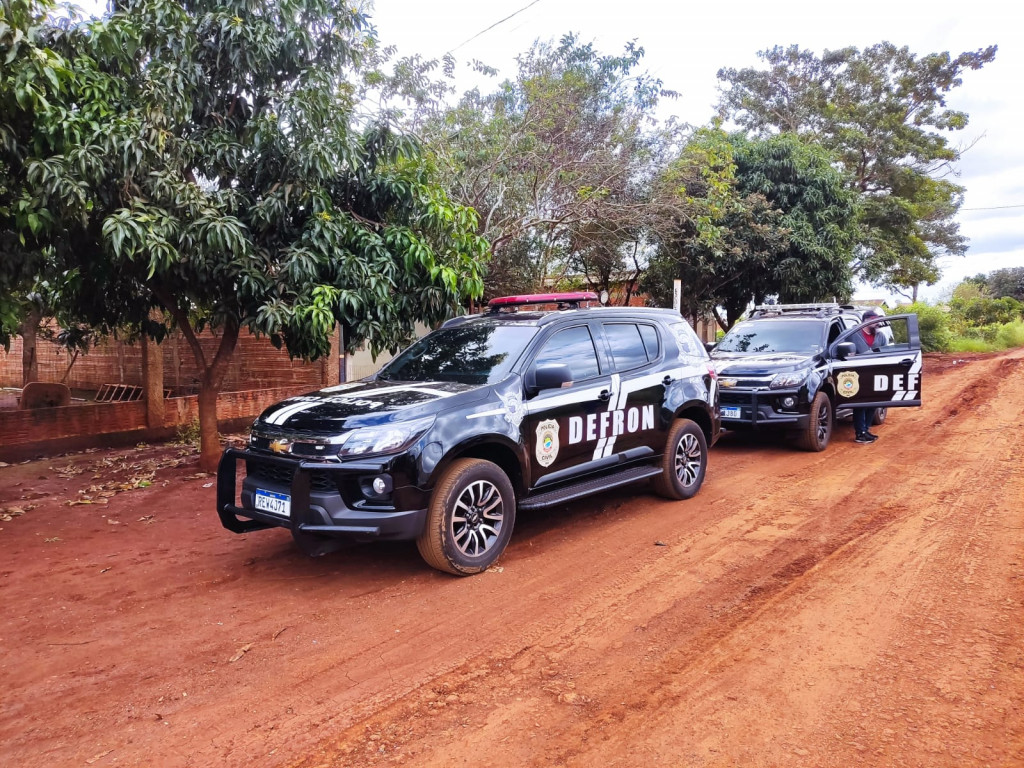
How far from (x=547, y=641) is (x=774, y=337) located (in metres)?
7.79

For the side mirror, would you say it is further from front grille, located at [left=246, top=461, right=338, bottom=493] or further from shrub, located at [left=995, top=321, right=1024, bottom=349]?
shrub, located at [left=995, top=321, right=1024, bottom=349]

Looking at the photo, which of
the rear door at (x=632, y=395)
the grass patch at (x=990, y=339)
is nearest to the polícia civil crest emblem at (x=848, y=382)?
the rear door at (x=632, y=395)

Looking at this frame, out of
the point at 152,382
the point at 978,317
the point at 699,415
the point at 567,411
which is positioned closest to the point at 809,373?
the point at 699,415

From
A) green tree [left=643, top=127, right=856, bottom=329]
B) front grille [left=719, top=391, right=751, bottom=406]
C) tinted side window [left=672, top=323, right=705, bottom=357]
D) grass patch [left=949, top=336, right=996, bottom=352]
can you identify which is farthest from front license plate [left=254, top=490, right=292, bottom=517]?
grass patch [left=949, top=336, right=996, bottom=352]

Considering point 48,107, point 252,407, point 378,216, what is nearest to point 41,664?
point 48,107

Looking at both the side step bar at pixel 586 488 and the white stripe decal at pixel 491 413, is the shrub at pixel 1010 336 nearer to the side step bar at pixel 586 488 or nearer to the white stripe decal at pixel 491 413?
the side step bar at pixel 586 488

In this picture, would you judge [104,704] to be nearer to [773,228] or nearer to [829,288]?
[773,228]

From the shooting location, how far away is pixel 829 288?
18.5 meters

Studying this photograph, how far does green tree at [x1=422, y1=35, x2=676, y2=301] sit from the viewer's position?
39.0ft

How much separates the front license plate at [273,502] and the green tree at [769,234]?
519 inches

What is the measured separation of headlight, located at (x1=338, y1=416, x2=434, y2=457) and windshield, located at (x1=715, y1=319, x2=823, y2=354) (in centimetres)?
709

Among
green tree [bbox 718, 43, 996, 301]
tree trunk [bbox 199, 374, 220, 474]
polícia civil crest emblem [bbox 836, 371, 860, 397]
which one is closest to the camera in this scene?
tree trunk [bbox 199, 374, 220, 474]

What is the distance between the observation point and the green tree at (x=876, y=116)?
22266 mm

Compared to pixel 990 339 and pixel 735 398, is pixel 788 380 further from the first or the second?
pixel 990 339
